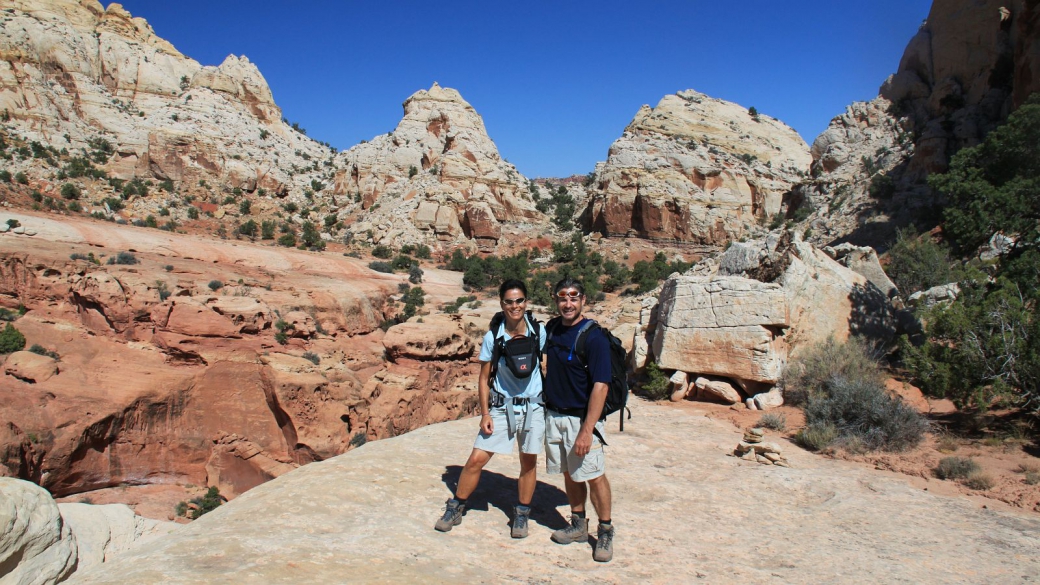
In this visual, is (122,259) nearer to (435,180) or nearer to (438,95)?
(435,180)

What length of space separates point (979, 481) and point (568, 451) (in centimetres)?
438

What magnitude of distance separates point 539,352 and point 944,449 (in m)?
5.35

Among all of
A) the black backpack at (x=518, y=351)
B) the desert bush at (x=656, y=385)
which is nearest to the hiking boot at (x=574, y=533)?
the black backpack at (x=518, y=351)

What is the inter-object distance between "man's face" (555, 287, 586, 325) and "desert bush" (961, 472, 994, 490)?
4.52 meters

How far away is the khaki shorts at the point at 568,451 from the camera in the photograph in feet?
11.8

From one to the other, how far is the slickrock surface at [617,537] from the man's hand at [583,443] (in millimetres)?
689

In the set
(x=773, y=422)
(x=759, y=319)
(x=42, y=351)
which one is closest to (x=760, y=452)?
(x=773, y=422)

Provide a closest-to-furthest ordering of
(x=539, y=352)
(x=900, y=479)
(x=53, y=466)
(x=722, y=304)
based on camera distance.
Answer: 1. (x=539, y=352)
2. (x=900, y=479)
3. (x=53, y=466)
4. (x=722, y=304)

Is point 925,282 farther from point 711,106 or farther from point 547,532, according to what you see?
point 711,106

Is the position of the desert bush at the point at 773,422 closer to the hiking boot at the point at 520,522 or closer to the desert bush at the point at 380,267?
the hiking boot at the point at 520,522

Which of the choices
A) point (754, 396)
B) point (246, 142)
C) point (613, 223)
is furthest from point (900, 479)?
point (246, 142)

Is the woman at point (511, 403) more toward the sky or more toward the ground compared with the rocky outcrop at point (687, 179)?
more toward the ground

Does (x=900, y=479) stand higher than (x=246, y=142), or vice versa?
(x=246, y=142)

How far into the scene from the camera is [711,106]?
45844mm
